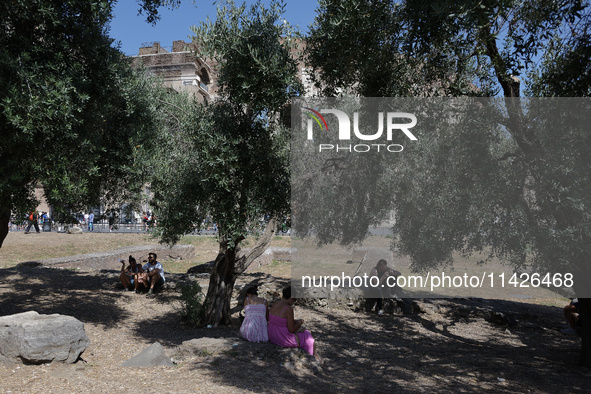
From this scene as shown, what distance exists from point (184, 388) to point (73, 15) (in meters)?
6.06

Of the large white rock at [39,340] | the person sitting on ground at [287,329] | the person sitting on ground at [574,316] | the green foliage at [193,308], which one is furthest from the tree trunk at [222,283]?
the person sitting on ground at [574,316]

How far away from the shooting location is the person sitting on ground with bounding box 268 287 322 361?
738cm

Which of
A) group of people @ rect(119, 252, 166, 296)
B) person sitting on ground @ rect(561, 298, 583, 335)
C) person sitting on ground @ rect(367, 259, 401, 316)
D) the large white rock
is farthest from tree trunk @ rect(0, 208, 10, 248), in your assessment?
person sitting on ground @ rect(561, 298, 583, 335)

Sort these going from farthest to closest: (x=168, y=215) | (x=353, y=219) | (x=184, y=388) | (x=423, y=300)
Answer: (x=423, y=300) < (x=353, y=219) < (x=168, y=215) < (x=184, y=388)

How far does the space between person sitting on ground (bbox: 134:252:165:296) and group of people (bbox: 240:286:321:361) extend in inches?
222

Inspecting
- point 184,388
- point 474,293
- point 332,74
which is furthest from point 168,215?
point 474,293

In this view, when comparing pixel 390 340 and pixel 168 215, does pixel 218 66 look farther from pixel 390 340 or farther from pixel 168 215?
pixel 390 340

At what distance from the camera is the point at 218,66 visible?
8297 mm

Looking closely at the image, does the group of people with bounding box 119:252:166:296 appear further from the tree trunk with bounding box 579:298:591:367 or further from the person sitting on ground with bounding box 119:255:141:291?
the tree trunk with bounding box 579:298:591:367

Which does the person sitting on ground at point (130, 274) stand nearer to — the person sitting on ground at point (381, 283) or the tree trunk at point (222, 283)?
the tree trunk at point (222, 283)

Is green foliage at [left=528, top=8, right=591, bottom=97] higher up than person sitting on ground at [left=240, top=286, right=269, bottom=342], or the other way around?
green foliage at [left=528, top=8, right=591, bottom=97]

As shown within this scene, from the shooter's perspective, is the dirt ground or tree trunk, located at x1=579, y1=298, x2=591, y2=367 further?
tree trunk, located at x1=579, y1=298, x2=591, y2=367

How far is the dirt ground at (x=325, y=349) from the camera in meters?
6.06

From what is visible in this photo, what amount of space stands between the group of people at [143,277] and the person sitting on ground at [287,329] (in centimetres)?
599
